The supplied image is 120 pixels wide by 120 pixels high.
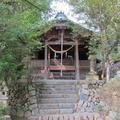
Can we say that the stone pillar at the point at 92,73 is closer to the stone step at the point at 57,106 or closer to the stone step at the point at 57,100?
the stone step at the point at 57,100

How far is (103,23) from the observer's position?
44.1ft

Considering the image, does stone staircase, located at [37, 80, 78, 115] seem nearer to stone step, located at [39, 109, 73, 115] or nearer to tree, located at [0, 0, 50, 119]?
stone step, located at [39, 109, 73, 115]

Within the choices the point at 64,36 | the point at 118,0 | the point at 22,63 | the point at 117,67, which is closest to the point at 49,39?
the point at 64,36

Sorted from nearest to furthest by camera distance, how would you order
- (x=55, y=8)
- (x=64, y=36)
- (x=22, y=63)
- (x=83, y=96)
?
(x=22, y=63), (x=83, y=96), (x=64, y=36), (x=55, y=8)

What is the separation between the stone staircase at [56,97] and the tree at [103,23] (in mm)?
1659

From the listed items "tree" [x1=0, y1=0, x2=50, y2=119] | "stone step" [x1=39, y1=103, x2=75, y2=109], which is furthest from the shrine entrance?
"tree" [x1=0, y1=0, x2=50, y2=119]

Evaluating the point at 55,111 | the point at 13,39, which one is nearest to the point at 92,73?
the point at 55,111

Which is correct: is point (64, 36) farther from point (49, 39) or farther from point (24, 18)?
point (24, 18)

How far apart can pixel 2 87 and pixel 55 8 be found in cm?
1005

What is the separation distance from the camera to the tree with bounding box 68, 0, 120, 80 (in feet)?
→ 42.6

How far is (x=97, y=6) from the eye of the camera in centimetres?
1316

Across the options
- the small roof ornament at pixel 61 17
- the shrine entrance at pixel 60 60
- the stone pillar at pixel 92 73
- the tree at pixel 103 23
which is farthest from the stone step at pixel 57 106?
the small roof ornament at pixel 61 17

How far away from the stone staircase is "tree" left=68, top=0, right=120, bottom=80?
1659 millimetres

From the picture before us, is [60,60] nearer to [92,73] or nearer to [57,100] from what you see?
[92,73]
